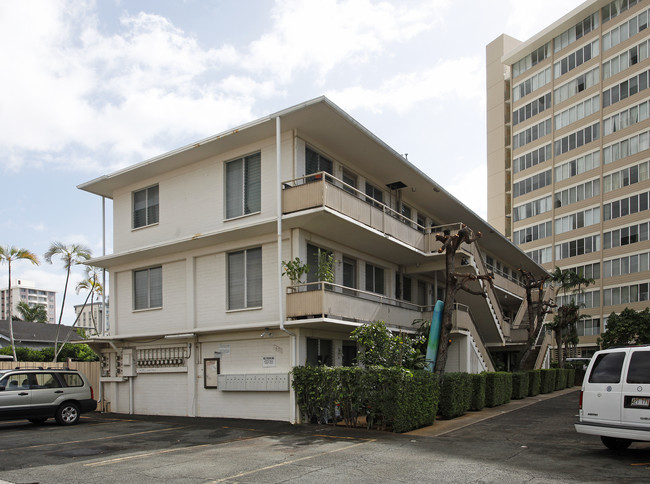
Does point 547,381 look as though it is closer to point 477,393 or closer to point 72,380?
point 477,393

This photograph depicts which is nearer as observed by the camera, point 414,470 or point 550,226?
point 414,470

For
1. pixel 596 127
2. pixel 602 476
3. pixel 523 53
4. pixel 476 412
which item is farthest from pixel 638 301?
pixel 602 476

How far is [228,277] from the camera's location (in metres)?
19.7

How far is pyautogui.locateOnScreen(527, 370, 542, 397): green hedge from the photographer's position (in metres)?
27.3

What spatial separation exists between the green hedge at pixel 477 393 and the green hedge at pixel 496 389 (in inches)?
36.2

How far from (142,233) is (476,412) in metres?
13.4

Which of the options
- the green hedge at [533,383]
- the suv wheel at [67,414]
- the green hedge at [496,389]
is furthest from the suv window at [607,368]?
the green hedge at [533,383]

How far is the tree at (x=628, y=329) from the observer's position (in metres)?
41.1

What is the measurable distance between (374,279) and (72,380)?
35.9 feet

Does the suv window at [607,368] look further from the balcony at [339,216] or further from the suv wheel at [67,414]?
the suv wheel at [67,414]

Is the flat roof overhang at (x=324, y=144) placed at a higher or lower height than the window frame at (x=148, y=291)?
higher

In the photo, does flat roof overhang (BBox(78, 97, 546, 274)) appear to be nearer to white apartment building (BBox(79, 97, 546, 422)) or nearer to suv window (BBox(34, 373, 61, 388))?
white apartment building (BBox(79, 97, 546, 422))

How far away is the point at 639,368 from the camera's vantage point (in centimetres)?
1052

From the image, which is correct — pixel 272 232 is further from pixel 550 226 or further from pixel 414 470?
pixel 550 226
